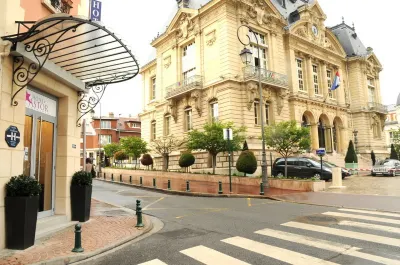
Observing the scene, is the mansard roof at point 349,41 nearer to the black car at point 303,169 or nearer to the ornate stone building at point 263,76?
the ornate stone building at point 263,76

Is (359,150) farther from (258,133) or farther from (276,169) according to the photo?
(276,169)

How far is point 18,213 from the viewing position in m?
6.39

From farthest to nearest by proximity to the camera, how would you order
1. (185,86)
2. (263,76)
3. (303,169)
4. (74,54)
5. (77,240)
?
1. (185,86)
2. (263,76)
3. (303,169)
4. (74,54)
5. (77,240)

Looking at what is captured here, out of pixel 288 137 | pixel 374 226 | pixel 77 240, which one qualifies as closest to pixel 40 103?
pixel 77 240

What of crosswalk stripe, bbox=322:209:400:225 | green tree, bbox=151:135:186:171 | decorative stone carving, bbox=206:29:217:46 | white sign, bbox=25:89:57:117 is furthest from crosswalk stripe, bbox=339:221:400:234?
decorative stone carving, bbox=206:29:217:46

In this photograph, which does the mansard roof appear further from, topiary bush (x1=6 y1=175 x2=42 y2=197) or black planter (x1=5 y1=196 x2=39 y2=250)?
black planter (x1=5 y1=196 x2=39 y2=250)

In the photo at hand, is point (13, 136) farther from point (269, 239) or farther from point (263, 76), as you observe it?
point (263, 76)

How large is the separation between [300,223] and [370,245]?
7.71ft

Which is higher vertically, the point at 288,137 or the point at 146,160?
the point at 288,137

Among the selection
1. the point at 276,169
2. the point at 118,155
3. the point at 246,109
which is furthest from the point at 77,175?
the point at 118,155

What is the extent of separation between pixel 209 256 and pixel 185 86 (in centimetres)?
2547

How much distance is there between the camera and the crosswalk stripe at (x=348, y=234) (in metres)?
6.36

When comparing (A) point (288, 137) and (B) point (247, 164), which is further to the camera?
(B) point (247, 164)

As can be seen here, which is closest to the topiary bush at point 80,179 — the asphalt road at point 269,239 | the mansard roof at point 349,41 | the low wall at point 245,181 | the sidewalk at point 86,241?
the sidewalk at point 86,241
